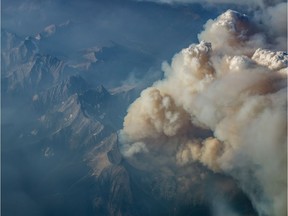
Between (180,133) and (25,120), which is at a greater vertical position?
(180,133)

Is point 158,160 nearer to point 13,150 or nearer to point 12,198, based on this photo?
point 12,198

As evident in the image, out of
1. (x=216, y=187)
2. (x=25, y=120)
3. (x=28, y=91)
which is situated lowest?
(x=28, y=91)

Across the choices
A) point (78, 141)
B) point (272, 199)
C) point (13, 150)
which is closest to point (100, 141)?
point (78, 141)

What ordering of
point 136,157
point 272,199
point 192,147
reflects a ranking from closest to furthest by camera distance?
point 272,199 < point 192,147 < point 136,157

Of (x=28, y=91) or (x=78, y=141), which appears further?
(x=28, y=91)

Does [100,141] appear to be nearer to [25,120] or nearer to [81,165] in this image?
[81,165]

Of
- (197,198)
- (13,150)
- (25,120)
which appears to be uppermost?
(197,198)

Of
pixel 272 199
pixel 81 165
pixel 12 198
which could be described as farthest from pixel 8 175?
pixel 272 199

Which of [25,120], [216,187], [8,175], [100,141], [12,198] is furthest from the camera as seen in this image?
[25,120]

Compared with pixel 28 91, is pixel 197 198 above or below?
above
